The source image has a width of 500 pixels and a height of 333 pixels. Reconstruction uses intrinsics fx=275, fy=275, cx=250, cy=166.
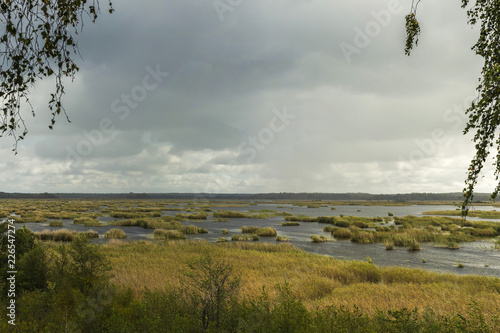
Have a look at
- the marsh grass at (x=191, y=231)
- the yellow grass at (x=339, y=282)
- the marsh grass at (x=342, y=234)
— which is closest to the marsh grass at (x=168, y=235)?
the marsh grass at (x=191, y=231)

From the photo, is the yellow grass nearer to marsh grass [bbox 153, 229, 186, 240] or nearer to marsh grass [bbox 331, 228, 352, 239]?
marsh grass [bbox 153, 229, 186, 240]

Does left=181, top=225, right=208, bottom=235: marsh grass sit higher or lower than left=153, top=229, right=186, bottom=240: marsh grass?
lower

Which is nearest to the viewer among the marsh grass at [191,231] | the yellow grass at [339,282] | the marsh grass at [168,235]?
the yellow grass at [339,282]

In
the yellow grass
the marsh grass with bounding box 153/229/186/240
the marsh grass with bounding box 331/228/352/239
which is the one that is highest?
the yellow grass

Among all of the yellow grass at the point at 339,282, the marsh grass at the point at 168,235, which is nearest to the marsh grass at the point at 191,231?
the marsh grass at the point at 168,235

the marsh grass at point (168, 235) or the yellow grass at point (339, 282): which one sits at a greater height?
the yellow grass at point (339, 282)

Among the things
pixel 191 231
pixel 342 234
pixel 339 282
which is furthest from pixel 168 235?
pixel 339 282

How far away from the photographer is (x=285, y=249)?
27.3 metres

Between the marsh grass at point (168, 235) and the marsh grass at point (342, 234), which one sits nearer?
the marsh grass at point (168, 235)

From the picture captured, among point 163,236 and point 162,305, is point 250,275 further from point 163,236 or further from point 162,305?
point 163,236

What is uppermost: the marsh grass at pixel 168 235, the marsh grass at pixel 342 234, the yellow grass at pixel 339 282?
the yellow grass at pixel 339 282

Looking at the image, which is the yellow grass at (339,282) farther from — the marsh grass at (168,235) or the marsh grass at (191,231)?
Result: the marsh grass at (191,231)

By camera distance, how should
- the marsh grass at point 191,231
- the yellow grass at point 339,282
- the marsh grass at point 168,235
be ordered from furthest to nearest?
the marsh grass at point 191,231 < the marsh grass at point 168,235 < the yellow grass at point 339,282

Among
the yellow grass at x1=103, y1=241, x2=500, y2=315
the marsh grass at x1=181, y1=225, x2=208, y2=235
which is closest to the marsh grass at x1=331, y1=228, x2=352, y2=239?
the marsh grass at x1=181, y1=225, x2=208, y2=235
